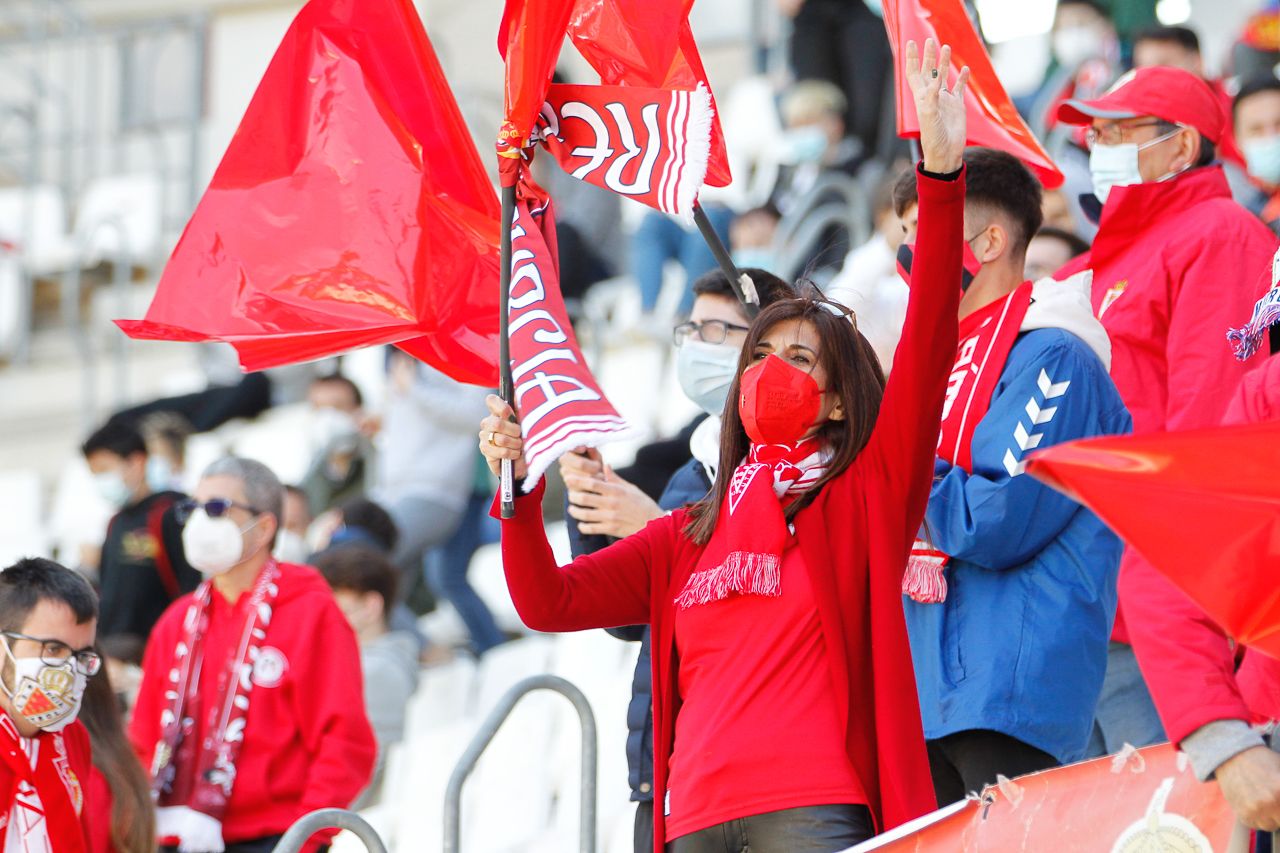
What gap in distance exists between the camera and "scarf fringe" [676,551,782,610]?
11.2 ft

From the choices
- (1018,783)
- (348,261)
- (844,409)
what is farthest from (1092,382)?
(348,261)

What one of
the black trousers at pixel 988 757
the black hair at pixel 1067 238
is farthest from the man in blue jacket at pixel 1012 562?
the black hair at pixel 1067 238

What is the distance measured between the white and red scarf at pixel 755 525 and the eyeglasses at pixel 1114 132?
5.80ft

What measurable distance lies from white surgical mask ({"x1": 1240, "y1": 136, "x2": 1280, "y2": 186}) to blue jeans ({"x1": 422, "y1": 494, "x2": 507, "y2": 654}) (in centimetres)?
380

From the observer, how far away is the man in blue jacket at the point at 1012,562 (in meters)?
3.77

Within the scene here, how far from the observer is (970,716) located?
3764mm

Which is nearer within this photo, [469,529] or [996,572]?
[996,572]

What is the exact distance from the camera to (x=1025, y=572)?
3.88 m

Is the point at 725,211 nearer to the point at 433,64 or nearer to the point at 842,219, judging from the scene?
the point at 842,219

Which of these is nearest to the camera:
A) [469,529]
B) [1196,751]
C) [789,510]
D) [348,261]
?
[1196,751]

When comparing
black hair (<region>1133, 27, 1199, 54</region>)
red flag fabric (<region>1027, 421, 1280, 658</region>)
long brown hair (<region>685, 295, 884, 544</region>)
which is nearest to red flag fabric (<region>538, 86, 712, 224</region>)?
long brown hair (<region>685, 295, 884, 544</region>)

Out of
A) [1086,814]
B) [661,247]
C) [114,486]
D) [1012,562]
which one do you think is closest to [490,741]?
[1012,562]

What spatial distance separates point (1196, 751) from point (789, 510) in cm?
82

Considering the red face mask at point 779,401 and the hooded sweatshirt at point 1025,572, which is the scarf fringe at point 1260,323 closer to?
the hooded sweatshirt at point 1025,572
